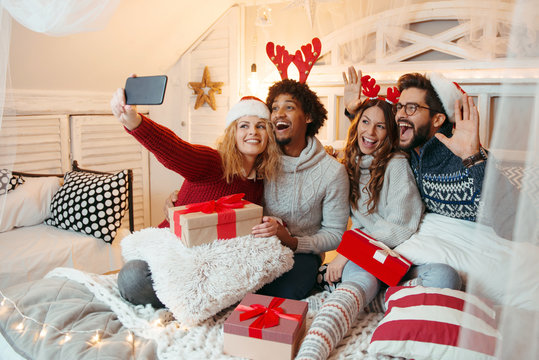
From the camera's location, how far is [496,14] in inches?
82.0

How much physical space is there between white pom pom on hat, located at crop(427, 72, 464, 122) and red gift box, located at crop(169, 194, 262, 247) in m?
0.82

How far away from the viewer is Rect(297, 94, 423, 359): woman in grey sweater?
5.18 ft

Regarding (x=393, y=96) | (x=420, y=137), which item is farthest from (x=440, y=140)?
(x=393, y=96)

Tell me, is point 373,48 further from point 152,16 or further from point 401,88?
point 152,16

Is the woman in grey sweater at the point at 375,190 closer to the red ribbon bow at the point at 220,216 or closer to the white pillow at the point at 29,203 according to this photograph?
the red ribbon bow at the point at 220,216

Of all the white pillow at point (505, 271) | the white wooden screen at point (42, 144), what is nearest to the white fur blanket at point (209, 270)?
the white pillow at point (505, 271)

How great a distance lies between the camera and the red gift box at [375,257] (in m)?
1.47

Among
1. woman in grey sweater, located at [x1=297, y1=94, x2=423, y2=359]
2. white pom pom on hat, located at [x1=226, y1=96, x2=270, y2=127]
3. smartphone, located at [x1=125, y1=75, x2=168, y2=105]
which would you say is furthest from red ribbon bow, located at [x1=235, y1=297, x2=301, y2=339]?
white pom pom on hat, located at [x1=226, y1=96, x2=270, y2=127]

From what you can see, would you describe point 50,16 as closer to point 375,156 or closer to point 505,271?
point 375,156

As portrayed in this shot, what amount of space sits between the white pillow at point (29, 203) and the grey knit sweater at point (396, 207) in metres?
1.77

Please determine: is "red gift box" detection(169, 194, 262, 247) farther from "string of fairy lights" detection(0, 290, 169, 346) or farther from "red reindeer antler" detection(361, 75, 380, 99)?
"red reindeer antler" detection(361, 75, 380, 99)

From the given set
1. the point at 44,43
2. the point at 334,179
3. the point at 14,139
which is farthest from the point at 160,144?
the point at 44,43

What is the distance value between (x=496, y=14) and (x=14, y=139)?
2128 millimetres

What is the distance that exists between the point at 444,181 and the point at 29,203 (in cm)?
211
